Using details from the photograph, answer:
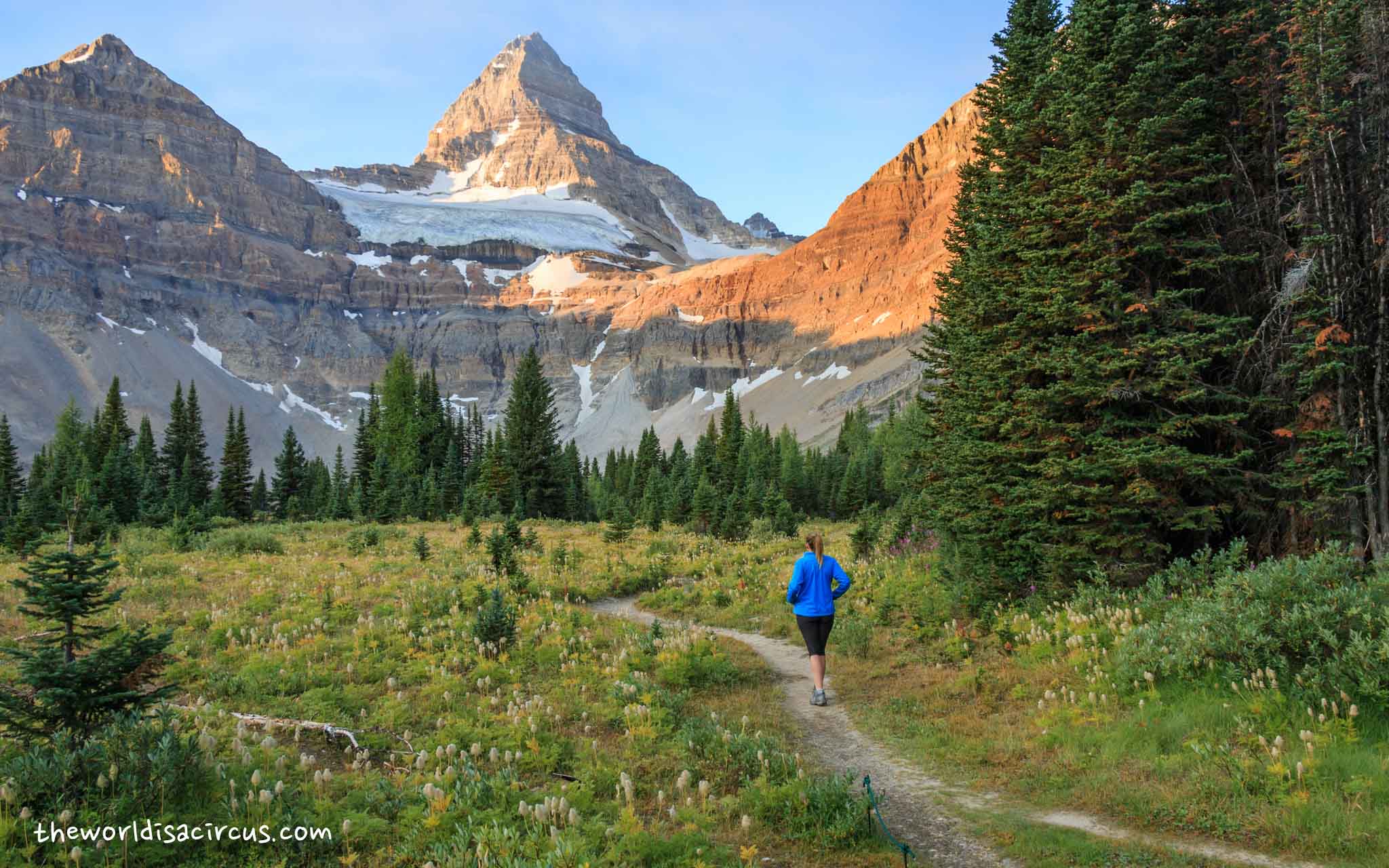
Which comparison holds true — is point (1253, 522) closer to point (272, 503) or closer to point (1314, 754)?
point (1314, 754)

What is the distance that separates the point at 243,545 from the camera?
23609mm

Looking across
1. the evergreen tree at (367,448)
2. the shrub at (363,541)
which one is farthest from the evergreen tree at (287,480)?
the shrub at (363,541)

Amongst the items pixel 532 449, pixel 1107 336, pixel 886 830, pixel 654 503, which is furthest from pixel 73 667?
pixel 532 449

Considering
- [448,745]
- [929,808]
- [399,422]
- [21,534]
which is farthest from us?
[399,422]

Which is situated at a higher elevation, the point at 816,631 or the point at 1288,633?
the point at 1288,633

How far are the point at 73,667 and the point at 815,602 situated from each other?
8.58 metres

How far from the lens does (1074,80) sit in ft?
47.5

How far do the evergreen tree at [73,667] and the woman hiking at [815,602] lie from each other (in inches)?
304

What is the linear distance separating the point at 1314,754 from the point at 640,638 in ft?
29.4

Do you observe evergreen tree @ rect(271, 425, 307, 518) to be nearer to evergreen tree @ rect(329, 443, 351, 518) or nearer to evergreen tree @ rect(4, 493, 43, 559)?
evergreen tree @ rect(329, 443, 351, 518)

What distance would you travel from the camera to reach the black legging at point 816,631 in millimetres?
10820

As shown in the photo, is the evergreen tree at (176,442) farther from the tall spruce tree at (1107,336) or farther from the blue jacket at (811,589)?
the tall spruce tree at (1107,336)

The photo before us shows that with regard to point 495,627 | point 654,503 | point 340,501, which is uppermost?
point 340,501

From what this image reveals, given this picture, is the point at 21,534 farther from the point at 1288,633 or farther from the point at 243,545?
the point at 1288,633
